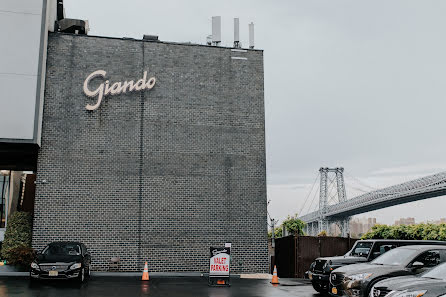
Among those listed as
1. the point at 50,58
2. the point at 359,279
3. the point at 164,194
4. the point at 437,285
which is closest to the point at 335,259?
the point at 359,279

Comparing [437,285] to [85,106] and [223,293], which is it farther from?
[85,106]

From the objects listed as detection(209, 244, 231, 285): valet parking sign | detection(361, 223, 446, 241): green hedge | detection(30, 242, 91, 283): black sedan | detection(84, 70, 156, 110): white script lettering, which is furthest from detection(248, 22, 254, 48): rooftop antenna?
detection(361, 223, 446, 241): green hedge

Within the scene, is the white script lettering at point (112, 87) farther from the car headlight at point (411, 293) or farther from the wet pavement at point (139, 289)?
the car headlight at point (411, 293)

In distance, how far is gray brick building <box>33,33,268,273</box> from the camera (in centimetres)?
2119

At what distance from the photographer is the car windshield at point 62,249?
684 inches

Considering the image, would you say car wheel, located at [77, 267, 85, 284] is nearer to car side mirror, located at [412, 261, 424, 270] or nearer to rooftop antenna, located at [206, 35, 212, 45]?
car side mirror, located at [412, 261, 424, 270]

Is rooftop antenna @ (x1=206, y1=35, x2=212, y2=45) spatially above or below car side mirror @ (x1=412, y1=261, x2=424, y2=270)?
above

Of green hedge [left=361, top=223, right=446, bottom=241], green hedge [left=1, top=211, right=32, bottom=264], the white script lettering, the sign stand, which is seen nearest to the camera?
the sign stand

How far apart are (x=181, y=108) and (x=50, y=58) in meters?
5.93

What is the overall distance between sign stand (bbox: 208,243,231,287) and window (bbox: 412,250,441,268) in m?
6.56

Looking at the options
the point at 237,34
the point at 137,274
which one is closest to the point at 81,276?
the point at 137,274

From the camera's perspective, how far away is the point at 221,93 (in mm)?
23188

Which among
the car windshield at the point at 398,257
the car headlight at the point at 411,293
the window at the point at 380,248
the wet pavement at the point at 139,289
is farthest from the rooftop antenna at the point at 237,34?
the car headlight at the point at 411,293

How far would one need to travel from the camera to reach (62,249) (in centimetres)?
1752
